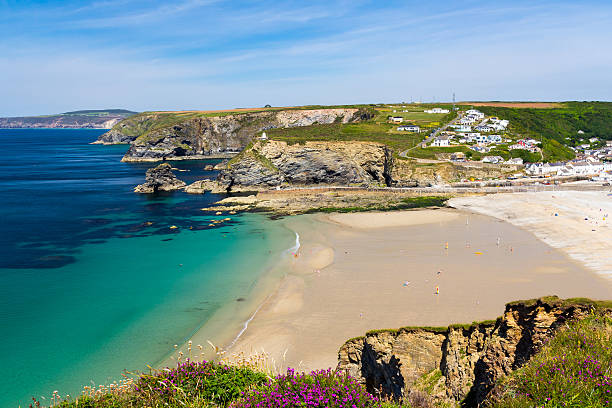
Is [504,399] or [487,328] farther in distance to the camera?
[487,328]

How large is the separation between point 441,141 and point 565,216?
46022 millimetres

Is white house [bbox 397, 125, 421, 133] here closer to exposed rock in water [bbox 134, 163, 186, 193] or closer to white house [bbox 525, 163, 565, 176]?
white house [bbox 525, 163, 565, 176]

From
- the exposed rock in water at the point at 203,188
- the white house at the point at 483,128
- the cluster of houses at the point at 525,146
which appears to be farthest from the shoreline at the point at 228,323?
the white house at the point at 483,128

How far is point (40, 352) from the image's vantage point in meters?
23.0

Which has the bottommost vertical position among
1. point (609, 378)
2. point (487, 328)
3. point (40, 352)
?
point (40, 352)

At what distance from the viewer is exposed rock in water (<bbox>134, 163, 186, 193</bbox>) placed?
80125mm

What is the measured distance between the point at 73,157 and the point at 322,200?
124 m

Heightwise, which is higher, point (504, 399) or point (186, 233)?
point (504, 399)

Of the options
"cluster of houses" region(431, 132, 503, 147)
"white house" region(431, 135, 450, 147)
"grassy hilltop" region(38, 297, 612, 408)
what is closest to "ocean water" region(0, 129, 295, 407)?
"grassy hilltop" region(38, 297, 612, 408)

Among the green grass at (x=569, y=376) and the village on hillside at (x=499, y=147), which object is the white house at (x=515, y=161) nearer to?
the village on hillside at (x=499, y=147)

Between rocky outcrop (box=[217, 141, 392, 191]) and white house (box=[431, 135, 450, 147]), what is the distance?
60.7ft

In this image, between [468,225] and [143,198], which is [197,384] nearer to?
[468,225]

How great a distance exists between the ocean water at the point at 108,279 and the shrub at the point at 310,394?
Result: 1488cm

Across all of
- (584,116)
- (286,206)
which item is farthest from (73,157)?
(584,116)
